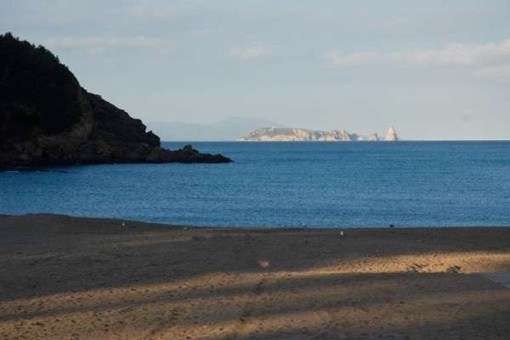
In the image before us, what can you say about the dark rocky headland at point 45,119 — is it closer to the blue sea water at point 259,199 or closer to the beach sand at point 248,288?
the blue sea water at point 259,199

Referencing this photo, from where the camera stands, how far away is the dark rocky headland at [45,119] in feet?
262

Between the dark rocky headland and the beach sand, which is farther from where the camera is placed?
the dark rocky headland

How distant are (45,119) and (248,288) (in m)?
76.1

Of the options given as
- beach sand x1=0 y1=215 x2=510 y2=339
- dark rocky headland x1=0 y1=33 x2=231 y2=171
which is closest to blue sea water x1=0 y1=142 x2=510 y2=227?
dark rocky headland x1=0 y1=33 x2=231 y2=171

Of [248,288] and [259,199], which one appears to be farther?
[259,199]

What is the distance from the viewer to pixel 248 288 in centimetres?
1119

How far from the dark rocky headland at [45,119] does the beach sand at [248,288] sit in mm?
64233

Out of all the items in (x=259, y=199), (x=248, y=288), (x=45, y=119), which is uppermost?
(x=45, y=119)

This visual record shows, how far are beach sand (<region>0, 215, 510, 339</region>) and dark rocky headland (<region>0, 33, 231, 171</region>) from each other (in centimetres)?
6423

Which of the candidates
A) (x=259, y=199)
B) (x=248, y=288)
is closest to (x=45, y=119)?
(x=259, y=199)

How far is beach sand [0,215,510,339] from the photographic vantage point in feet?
28.2

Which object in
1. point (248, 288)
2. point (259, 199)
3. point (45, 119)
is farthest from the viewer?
point (45, 119)

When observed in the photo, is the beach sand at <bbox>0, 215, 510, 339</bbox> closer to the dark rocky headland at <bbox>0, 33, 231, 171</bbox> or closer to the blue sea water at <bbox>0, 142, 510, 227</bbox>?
the blue sea water at <bbox>0, 142, 510, 227</bbox>

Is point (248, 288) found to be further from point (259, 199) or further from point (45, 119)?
point (45, 119)
